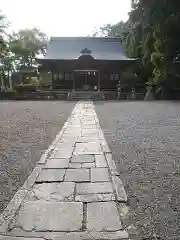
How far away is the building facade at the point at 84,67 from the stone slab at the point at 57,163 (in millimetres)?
27734

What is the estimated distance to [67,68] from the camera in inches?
1326

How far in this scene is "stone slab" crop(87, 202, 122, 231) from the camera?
2941mm

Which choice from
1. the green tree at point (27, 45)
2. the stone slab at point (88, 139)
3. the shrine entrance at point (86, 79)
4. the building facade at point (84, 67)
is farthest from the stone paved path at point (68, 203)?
the green tree at point (27, 45)

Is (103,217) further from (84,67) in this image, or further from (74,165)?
(84,67)

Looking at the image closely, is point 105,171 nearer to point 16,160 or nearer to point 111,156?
point 111,156

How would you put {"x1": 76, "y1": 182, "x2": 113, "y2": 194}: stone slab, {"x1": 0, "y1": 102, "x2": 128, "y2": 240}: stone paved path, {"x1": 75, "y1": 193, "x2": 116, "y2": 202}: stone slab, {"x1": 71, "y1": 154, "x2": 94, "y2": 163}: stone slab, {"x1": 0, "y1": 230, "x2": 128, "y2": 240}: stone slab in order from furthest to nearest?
{"x1": 71, "y1": 154, "x2": 94, "y2": 163}: stone slab → {"x1": 76, "y1": 182, "x2": 113, "y2": 194}: stone slab → {"x1": 75, "y1": 193, "x2": 116, "y2": 202}: stone slab → {"x1": 0, "y1": 102, "x2": 128, "y2": 240}: stone paved path → {"x1": 0, "y1": 230, "x2": 128, "y2": 240}: stone slab

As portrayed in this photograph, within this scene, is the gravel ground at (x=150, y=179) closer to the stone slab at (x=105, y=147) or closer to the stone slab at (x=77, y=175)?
the stone slab at (x=105, y=147)

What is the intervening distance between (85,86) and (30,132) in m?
25.2

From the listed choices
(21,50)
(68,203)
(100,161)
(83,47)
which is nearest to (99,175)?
(100,161)

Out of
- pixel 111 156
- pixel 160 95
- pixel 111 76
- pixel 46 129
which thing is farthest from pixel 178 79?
pixel 111 156

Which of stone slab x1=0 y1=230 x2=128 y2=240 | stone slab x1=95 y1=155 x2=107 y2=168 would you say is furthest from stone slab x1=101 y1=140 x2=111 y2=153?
stone slab x1=0 y1=230 x2=128 y2=240

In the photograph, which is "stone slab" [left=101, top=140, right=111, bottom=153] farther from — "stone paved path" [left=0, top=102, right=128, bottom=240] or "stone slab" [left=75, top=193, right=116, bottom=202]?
"stone slab" [left=75, top=193, right=116, bottom=202]

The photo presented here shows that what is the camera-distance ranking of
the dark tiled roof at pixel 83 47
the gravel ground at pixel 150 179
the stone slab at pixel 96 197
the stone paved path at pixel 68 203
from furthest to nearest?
the dark tiled roof at pixel 83 47
the stone slab at pixel 96 197
the gravel ground at pixel 150 179
the stone paved path at pixel 68 203

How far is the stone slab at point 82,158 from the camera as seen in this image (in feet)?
17.9
